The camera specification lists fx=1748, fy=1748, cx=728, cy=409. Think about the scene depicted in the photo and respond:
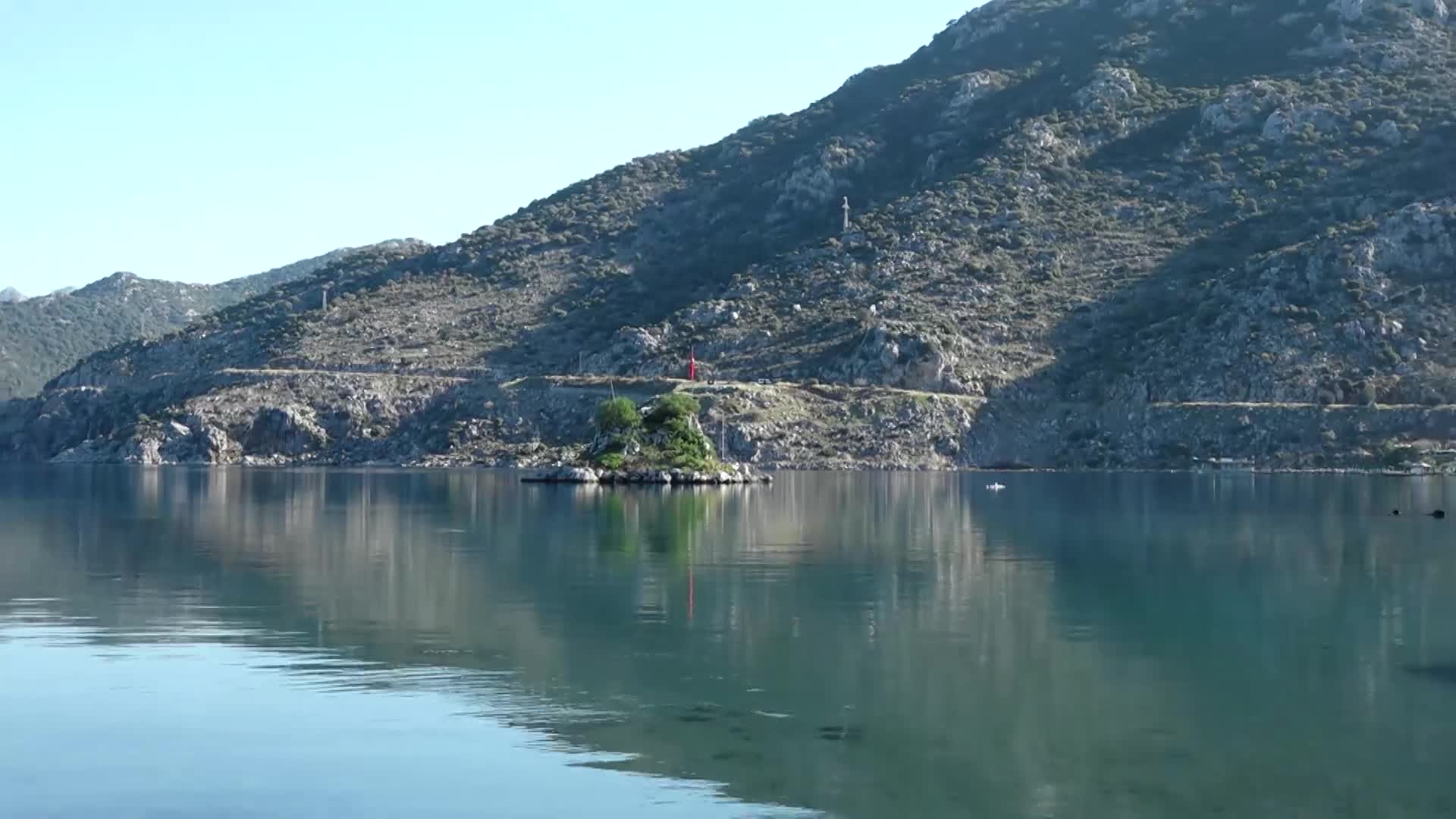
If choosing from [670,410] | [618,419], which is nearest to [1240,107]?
[670,410]

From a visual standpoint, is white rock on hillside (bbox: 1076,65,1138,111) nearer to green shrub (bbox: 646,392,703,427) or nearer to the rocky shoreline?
green shrub (bbox: 646,392,703,427)

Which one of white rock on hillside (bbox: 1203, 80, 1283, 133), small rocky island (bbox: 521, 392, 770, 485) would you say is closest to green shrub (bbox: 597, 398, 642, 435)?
small rocky island (bbox: 521, 392, 770, 485)

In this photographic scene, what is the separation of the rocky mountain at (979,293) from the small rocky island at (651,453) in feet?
50.2

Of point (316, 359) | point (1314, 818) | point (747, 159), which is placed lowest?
point (1314, 818)

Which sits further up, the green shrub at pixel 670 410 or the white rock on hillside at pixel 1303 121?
the white rock on hillside at pixel 1303 121

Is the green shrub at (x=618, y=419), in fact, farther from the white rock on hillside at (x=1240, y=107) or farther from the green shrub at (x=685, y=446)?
the white rock on hillside at (x=1240, y=107)

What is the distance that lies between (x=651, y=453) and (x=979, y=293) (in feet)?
Answer: 143

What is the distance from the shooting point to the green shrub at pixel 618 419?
325ft

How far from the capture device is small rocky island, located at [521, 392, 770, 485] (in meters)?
95.4

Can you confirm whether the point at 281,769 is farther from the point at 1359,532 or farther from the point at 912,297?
the point at 912,297

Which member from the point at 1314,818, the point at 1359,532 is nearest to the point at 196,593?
the point at 1314,818

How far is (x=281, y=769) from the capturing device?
19.4 metres

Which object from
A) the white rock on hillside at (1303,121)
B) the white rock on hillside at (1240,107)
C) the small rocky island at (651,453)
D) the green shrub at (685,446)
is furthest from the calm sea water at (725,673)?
the white rock on hillside at (1240,107)

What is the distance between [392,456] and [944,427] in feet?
136
